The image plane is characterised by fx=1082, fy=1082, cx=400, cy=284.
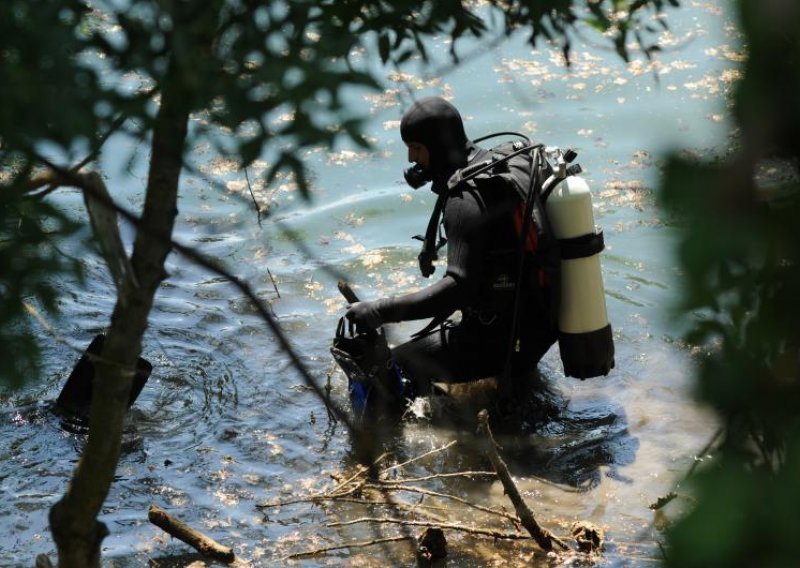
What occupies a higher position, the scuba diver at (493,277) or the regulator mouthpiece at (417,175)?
the regulator mouthpiece at (417,175)

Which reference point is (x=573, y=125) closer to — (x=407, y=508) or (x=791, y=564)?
(x=407, y=508)

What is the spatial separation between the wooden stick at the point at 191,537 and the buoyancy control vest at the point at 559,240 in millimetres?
1855

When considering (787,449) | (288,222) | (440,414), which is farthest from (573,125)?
(787,449)

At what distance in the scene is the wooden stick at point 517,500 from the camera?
455 cm

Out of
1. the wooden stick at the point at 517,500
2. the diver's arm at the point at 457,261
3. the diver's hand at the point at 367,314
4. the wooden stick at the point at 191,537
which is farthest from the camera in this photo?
the diver's hand at the point at 367,314

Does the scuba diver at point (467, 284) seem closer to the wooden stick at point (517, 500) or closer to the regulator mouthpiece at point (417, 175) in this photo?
the regulator mouthpiece at point (417, 175)

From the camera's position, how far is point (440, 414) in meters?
6.31

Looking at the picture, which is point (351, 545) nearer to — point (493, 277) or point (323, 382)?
point (493, 277)

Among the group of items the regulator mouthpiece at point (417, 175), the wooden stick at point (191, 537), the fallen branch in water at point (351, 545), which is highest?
the regulator mouthpiece at point (417, 175)

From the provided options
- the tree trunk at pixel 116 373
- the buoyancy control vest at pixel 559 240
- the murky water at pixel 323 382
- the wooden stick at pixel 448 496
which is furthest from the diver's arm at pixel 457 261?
the tree trunk at pixel 116 373

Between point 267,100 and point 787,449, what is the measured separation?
1.25 meters

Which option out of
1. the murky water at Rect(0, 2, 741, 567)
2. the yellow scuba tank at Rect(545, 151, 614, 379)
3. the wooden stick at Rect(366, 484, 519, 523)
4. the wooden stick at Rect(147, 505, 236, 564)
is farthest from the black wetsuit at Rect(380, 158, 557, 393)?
the wooden stick at Rect(147, 505, 236, 564)

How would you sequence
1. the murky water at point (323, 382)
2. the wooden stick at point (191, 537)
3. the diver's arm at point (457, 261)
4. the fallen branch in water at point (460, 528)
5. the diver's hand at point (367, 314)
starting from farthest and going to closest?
the diver's hand at point (367, 314)
the diver's arm at point (457, 261)
the murky water at point (323, 382)
the wooden stick at point (191, 537)
the fallen branch in water at point (460, 528)

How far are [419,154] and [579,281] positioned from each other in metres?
1.11
